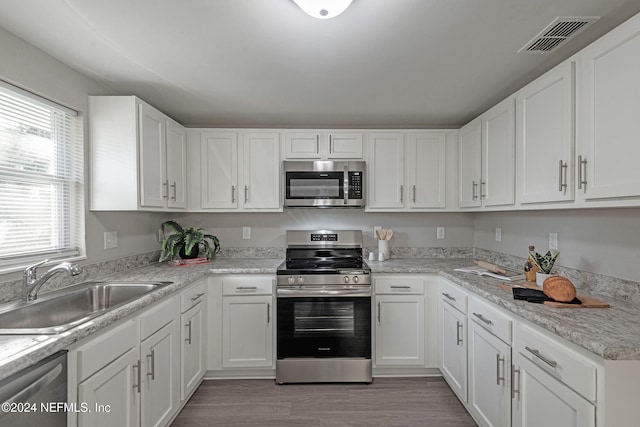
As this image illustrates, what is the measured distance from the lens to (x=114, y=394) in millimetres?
1466

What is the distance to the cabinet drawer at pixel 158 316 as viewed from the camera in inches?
67.7

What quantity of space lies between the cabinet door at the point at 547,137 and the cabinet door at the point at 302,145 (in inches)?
65.8

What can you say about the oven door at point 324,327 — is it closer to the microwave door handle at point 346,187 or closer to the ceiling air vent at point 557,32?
the microwave door handle at point 346,187

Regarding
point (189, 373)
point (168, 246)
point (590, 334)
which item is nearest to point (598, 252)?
point (590, 334)

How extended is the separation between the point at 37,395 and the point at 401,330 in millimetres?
2342

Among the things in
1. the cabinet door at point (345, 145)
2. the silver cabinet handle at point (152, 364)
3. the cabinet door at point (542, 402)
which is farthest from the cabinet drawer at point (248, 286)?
the cabinet door at point (542, 402)

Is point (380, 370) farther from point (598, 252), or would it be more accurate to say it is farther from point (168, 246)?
point (168, 246)

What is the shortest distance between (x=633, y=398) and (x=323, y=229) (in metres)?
2.53

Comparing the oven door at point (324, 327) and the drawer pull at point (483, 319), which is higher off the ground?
the drawer pull at point (483, 319)

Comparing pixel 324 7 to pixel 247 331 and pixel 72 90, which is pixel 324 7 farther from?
pixel 247 331

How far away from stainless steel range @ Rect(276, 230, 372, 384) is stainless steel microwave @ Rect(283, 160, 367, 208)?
0.69m

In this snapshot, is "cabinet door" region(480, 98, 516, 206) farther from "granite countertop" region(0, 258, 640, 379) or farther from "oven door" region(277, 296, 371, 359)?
"oven door" region(277, 296, 371, 359)

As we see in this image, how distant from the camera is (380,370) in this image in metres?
2.71

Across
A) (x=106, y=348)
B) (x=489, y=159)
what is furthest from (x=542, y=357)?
(x=106, y=348)
